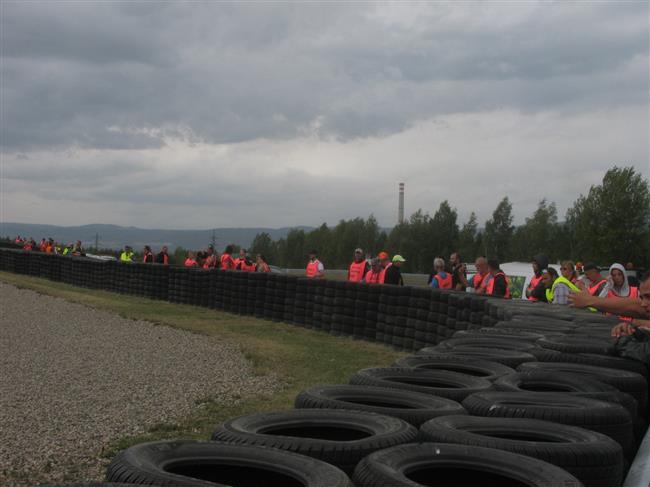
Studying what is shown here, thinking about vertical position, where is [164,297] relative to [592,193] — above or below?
below

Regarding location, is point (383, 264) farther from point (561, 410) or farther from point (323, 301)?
point (561, 410)

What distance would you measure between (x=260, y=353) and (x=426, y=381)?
25.6 feet

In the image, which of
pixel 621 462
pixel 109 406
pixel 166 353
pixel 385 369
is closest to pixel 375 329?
pixel 166 353

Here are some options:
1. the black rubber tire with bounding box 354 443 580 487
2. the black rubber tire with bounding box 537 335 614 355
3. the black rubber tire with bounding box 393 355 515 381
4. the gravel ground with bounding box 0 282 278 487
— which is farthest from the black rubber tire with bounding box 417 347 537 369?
the gravel ground with bounding box 0 282 278 487

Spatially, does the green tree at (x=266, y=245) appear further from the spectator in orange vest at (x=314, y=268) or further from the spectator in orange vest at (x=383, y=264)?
the spectator in orange vest at (x=383, y=264)

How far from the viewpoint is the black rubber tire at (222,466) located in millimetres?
2852

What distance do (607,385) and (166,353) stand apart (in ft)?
28.9

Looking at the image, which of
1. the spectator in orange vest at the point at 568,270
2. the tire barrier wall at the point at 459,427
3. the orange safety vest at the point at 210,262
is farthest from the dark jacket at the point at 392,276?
the orange safety vest at the point at 210,262

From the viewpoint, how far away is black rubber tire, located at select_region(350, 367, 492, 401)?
4.63m

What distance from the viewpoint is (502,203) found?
319 feet

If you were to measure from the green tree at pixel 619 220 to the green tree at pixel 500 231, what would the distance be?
3040 cm

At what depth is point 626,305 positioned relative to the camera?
614 centimetres

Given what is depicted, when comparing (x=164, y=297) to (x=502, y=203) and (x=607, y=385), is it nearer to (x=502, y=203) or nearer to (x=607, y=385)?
(x=607, y=385)

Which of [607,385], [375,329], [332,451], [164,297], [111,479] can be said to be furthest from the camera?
Answer: [164,297]
